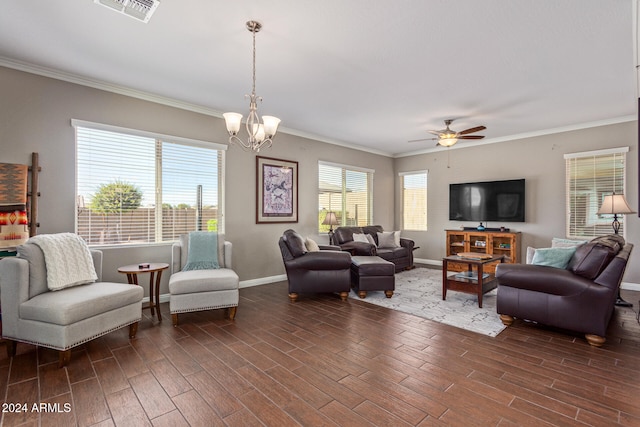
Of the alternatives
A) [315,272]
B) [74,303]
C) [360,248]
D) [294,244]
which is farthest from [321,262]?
[74,303]

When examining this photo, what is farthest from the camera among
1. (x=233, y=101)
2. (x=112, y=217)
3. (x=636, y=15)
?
(x=233, y=101)

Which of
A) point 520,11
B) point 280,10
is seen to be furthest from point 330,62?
point 520,11

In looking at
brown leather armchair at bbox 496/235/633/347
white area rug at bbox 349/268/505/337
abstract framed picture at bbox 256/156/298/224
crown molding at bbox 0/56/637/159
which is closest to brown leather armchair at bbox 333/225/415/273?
white area rug at bbox 349/268/505/337

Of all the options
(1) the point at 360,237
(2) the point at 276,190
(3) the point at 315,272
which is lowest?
(3) the point at 315,272

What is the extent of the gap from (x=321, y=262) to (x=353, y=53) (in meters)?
2.58

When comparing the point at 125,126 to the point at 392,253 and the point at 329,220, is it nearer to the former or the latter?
the point at 329,220

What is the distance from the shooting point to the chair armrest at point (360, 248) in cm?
542

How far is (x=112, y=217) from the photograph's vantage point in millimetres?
3857

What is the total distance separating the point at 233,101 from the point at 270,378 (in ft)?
11.7

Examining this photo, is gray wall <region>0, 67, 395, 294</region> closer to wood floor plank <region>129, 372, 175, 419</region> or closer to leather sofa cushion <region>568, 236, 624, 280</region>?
wood floor plank <region>129, 372, 175, 419</region>

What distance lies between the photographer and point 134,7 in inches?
92.7

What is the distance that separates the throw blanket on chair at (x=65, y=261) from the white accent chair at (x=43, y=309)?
53 mm

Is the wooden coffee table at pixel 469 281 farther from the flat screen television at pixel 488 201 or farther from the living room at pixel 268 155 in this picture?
the living room at pixel 268 155

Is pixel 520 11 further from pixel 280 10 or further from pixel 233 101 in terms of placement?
pixel 233 101
